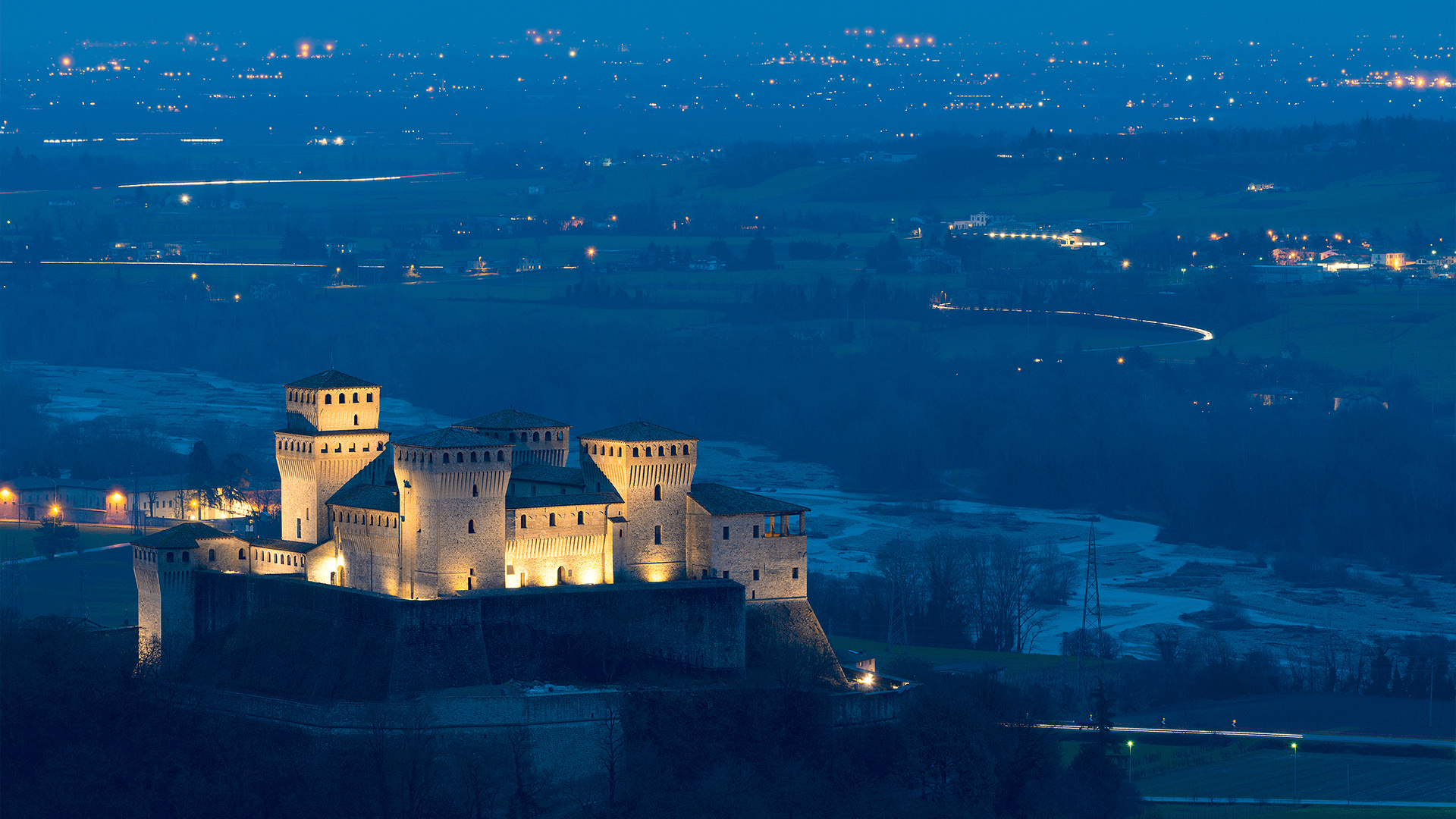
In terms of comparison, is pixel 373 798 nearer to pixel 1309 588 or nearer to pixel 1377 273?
pixel 1309 588

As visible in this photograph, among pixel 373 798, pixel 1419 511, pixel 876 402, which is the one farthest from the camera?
pixel 876 402

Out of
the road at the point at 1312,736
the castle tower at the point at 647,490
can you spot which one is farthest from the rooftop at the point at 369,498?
the road at the point at 1312,736

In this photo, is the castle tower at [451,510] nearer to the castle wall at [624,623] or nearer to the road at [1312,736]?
the castle wall at [624,623]

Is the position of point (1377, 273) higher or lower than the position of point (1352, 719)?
higher

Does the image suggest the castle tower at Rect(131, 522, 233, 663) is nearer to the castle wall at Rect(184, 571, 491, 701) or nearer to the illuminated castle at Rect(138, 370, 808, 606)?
the illuminated castle at Rect(138, 370, 808, 606)

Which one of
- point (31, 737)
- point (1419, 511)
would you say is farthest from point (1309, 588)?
point (31, 737)

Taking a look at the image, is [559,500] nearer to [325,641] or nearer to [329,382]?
[325,641]
